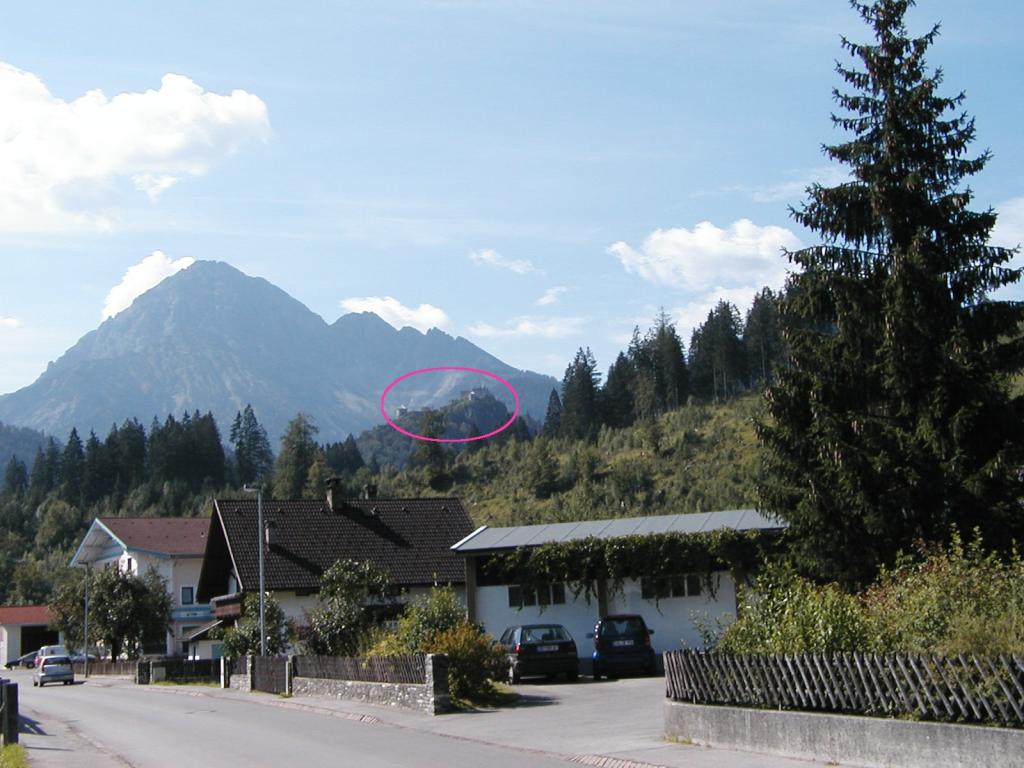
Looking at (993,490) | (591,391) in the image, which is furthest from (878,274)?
(591,391)

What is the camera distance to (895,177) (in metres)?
24.6

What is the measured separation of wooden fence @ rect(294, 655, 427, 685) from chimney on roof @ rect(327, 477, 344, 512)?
19044 mm

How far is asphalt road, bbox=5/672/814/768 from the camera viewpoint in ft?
50.3

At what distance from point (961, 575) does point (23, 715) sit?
2681 centimetres

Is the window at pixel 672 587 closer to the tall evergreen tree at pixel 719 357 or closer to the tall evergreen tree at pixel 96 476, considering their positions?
the tall evergreen tree at pixel 719 357

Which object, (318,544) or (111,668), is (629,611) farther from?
(111,668)

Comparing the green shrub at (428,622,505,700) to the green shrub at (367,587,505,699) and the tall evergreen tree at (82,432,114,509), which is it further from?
the tall evergreen tree at (82,432,114,509)

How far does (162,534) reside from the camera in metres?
79.1

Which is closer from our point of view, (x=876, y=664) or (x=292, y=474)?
(x=876, y=664)

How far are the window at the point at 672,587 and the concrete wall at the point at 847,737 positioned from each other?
19377mm

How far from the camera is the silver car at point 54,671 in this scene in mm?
53406

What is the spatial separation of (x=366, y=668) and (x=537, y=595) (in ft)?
40.4

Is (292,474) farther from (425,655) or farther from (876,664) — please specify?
(876,664)

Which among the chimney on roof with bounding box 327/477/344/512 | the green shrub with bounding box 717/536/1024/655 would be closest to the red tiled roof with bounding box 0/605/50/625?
the chimney on roof with bounding box 327/477/344/512
